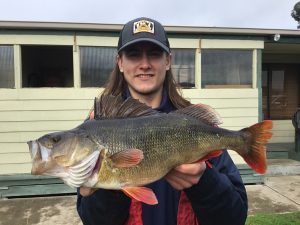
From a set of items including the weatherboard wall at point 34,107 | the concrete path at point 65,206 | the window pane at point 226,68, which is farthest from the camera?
the window pane at point 226,68

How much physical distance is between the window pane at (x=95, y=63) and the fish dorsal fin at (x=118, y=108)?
538cm

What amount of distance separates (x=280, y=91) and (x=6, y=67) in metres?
7.93

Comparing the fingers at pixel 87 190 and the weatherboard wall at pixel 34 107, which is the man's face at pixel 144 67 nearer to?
the fingers at pixel 87 190

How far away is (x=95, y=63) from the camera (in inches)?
280

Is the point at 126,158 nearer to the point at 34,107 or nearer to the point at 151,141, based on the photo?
the point at 151,141

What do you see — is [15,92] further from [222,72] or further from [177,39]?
[222,72]

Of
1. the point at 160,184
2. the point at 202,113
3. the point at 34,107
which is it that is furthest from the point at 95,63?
the point at 202,113

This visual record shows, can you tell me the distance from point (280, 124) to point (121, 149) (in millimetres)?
10683

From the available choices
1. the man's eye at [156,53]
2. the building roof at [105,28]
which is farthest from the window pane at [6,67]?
the man's eye at [156,53]

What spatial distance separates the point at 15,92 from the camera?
6887 millimetres

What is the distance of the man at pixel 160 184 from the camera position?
5.86 ft

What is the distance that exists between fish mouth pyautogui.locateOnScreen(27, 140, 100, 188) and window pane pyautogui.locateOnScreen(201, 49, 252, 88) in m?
6.14

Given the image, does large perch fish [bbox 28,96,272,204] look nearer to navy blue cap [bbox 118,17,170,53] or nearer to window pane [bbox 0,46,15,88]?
navy blue cap [bbox 118,17,170,53]

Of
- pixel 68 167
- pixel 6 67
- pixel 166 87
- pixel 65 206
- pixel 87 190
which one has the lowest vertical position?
pixel 65 206
